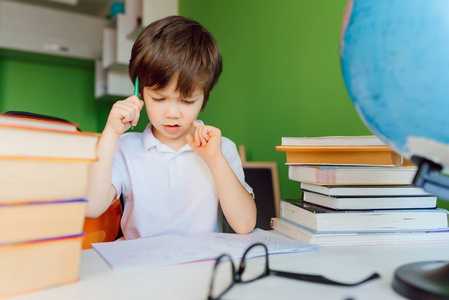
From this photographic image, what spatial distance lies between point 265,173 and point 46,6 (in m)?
3.00

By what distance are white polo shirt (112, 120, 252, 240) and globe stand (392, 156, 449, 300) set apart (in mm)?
549

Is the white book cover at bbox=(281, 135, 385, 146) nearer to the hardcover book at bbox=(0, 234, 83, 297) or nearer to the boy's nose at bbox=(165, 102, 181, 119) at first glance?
the boy's nose at bbox=(165, 102, 181, 119)

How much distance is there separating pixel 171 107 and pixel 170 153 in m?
0.18

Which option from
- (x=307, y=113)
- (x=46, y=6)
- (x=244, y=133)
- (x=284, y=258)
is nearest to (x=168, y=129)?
(x=284, y=258)

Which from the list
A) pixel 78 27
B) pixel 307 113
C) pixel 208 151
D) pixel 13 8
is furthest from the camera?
pixel 78 27

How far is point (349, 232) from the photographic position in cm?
72

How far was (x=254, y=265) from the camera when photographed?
1.80 feet

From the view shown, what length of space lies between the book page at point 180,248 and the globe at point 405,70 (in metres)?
0.29

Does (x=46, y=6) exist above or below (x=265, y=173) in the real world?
above

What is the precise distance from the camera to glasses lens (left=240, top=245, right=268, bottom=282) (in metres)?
0.49

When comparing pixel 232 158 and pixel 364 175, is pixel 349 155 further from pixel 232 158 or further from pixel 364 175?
pixel 232 158

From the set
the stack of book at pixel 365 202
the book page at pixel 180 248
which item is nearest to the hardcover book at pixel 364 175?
the stack of book at pixel 365 202

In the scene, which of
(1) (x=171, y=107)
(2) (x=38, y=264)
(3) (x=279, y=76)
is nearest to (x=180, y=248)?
(2) (x=38, y=264)

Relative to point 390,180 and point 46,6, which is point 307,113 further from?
point 46,6
